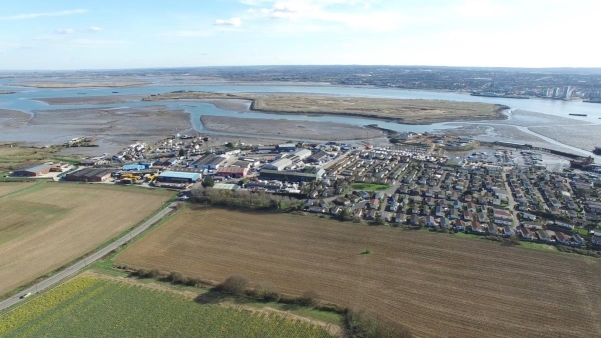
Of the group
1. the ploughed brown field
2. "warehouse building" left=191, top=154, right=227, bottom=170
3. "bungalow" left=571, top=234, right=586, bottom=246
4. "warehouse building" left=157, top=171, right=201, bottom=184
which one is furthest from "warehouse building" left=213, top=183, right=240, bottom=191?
"bungalow" left=571, top=234, right=586, bottom=246

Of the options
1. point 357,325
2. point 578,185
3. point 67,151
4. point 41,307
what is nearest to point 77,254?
point 41,307

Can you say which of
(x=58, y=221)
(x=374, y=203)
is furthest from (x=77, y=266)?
(x=374, y=203)

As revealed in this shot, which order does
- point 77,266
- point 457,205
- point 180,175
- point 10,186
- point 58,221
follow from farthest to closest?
point 180,175
point 10,186
point 457,205
point 58,221
point 77,266

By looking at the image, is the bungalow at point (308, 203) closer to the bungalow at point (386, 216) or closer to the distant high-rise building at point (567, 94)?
the bungalow at point (386, 216)

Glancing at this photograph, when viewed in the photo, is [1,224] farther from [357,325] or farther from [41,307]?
[357,325]

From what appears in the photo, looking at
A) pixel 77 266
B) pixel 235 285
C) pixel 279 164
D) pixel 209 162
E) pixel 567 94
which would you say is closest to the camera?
pixel 235 285

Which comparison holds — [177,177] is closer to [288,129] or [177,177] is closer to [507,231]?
[507,231]

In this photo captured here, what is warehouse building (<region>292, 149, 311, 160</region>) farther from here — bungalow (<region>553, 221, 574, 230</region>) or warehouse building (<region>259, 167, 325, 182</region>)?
bungalow (<region>553, 221, 574, 230</region>)
